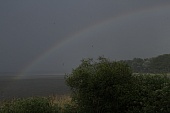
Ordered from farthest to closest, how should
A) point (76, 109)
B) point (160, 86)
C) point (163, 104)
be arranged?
point (76, 109) → point (160, 86) → point (163, 104)

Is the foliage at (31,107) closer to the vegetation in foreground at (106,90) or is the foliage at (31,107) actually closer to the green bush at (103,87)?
the vegetation in foreground at (106,90)

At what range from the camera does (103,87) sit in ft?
49.8

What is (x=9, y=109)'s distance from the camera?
1569 centimetres

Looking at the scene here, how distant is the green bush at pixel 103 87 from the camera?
15.1m

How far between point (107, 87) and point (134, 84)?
54.3 inches

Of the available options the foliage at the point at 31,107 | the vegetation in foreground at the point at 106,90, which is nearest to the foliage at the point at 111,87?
the vegetation in foreground at the point at 106,90

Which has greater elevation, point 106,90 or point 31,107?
point 106,90

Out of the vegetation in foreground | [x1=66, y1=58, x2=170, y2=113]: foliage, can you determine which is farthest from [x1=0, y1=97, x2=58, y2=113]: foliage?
[x1=66, y1=58, x2=170, y2=113]: foliage

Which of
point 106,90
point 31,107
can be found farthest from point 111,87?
point 31,107

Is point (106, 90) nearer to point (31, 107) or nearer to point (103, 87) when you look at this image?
point (103, 87)

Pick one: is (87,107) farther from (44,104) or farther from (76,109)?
(44,104)

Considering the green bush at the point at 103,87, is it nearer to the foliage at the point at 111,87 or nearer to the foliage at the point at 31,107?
the foliage at the point at 111,87

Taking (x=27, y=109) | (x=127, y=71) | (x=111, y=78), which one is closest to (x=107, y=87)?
(x=111, y=78)

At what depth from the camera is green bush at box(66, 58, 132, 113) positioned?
15133mm
